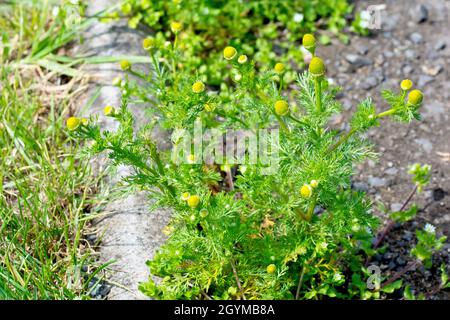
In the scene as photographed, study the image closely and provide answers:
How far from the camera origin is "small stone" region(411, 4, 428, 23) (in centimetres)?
351

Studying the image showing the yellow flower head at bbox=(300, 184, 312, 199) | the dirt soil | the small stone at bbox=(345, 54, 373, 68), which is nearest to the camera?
the yellow flower head at bbox=(300, 184, 312, 199)

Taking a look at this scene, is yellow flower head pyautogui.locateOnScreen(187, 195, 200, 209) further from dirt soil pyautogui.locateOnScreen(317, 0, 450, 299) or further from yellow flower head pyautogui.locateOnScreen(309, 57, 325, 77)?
dirt soil pyautogui.locateOnScreen(317, 0, 450, 299)

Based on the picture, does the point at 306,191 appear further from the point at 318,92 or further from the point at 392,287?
the point at 392,287

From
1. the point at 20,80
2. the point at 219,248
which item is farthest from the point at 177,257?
the point at 20,80

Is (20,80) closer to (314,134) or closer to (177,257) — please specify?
(177,257)

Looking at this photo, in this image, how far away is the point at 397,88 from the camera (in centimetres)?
321

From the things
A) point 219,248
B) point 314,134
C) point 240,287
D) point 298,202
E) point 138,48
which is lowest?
point 240,287

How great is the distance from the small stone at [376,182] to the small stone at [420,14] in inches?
44.6

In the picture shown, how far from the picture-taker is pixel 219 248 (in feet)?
6.73

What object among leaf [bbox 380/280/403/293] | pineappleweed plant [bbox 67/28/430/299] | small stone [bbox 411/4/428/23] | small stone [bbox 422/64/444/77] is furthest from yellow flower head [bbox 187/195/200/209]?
small stone [bbox 411/4/428/23]

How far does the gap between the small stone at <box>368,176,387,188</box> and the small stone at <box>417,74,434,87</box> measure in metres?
0.67

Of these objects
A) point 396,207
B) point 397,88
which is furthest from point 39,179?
point 397,88

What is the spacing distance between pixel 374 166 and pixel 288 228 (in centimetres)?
87

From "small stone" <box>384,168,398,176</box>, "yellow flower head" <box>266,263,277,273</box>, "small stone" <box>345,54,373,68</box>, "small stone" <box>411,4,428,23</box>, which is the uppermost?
"small stone" <box>411,4,428,23</box>
